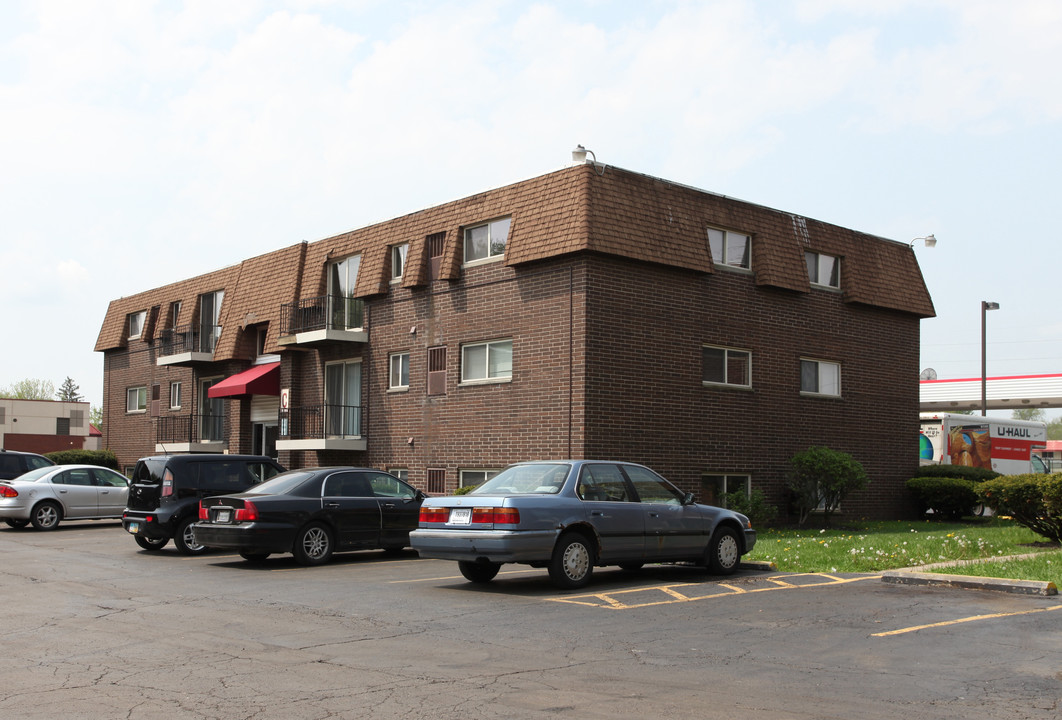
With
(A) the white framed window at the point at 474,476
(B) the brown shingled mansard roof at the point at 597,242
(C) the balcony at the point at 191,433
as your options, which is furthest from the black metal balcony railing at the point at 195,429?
(A) the white framed window at the point at 474,476

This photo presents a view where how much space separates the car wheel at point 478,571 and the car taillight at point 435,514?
787mm

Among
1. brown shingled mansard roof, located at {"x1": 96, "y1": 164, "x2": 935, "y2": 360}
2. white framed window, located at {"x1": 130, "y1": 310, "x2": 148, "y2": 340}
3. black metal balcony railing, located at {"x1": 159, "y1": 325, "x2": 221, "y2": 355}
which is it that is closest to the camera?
brown shingled mansard roof, located at {"x1": 96, "y1": 164, "x2": 935, "y2": 360}

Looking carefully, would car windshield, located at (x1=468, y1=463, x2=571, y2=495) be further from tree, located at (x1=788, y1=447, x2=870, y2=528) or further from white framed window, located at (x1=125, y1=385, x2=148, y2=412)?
white framed window, located at (x1=125, y1=385, x2=148, y2=412)

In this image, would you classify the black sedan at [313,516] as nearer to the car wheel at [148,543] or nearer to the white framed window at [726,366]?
the car wheel at [148,543]

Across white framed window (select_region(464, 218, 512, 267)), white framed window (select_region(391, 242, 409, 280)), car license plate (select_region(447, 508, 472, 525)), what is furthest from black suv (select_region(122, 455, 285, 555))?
white framed window (select_region(391, 242, 409, 280))

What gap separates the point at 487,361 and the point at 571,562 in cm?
1095

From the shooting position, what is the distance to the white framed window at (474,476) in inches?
897

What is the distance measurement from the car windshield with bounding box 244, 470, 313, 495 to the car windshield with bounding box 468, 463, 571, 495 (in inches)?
159

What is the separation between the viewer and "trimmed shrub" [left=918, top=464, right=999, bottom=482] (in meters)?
26.8

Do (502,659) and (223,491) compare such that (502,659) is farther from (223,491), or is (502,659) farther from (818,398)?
(818,398)

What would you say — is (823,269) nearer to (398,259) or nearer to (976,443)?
(976,443)

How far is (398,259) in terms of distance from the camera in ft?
85.2

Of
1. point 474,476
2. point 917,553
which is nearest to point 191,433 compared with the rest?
point 474,476

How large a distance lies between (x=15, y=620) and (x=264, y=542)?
16.0 ft
